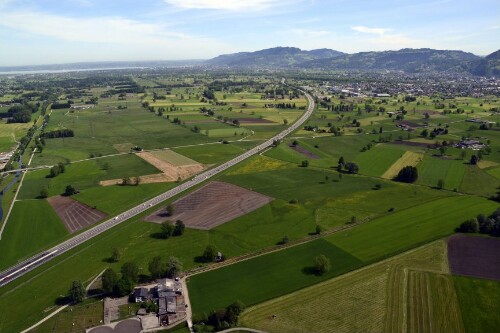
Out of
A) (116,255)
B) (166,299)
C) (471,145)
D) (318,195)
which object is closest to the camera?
(166,299)

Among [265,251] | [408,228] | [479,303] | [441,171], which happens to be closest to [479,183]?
[441,171]

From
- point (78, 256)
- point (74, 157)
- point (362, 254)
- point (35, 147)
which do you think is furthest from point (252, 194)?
point (35, 147)

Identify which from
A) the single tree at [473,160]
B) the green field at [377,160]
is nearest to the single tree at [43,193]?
the green field at [377,160]

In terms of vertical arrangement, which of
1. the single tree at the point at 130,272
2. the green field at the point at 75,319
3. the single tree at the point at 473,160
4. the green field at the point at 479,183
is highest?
the single tree at the point at 473,160

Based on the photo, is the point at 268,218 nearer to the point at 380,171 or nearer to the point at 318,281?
the point at 318,281

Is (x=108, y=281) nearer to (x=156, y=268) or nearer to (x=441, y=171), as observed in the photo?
(x=156, y=268)

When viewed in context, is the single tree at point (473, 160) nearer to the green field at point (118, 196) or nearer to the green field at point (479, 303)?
the green field at point (479, 303)

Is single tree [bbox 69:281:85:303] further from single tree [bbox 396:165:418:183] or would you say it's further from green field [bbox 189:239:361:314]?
single tree [bbox 396:165:418:183]
